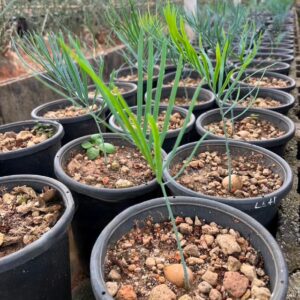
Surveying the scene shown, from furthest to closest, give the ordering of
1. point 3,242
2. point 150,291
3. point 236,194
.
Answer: point 236,194 → point 3,242 → point 150,291

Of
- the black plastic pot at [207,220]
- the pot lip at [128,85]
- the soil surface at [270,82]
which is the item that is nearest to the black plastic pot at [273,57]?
the soil surface at [270,82]

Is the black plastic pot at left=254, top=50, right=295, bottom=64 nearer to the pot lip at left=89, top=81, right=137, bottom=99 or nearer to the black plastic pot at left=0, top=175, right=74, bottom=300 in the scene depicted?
the pot lip at left=89, top=81, right=137, bottom=99

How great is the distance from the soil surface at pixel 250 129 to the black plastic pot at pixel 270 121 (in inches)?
0.6

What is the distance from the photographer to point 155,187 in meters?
0.90

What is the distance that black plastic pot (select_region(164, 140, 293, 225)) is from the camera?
776mm

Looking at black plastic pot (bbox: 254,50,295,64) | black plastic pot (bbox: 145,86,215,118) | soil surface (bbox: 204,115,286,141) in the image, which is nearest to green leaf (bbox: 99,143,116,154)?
soil surface (bbox: 204,115,286,141)

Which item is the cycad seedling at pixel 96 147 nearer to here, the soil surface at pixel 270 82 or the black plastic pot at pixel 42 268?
the black plastic pot at pixel 42 268

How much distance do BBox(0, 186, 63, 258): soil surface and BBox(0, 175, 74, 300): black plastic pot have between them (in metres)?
0.04

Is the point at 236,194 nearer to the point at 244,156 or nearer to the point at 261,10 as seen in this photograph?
Result: the point at 244,156

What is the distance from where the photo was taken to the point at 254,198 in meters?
0.78

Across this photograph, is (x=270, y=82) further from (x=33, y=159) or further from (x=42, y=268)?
(x=42, y=268)

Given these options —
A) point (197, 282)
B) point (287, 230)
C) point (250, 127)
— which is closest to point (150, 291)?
point (197, 282)

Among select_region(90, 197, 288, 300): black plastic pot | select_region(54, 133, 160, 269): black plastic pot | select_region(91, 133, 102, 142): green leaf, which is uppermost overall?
select_region(91, 133, 102, 142): green leaf

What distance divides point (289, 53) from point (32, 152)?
214 cm
